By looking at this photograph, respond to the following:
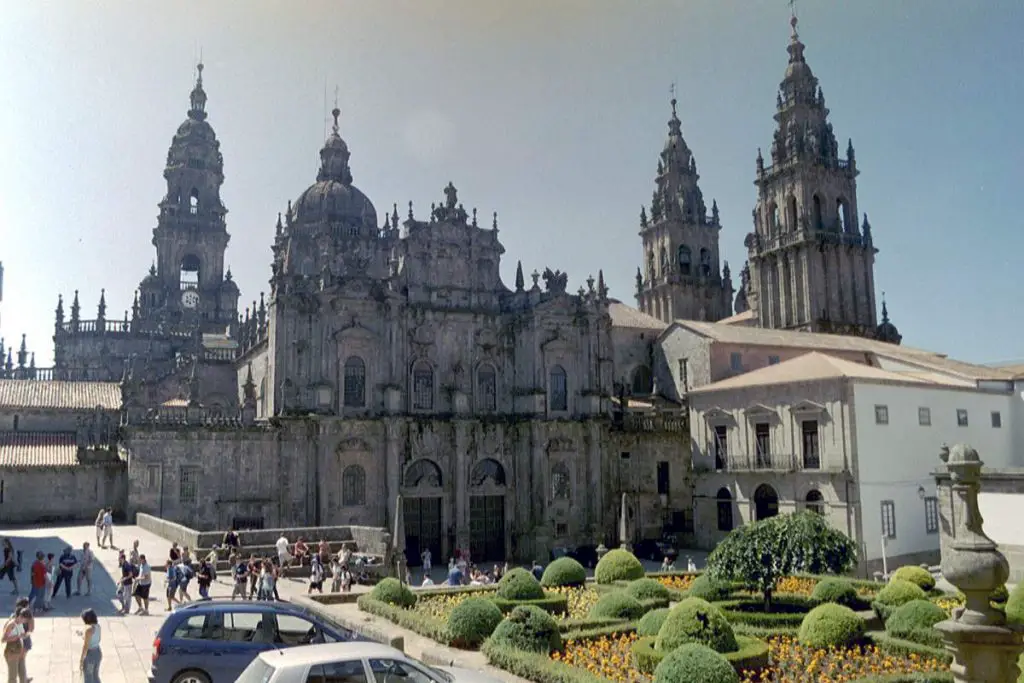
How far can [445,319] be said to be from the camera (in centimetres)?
4412

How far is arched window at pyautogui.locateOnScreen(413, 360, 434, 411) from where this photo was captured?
43156mm

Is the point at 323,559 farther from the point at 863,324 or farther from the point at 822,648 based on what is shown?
the point at 863,324

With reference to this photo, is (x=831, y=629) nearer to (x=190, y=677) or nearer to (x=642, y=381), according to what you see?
(x=190, y=677)

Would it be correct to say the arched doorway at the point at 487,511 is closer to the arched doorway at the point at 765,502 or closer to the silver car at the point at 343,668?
the arched doorway at the point at 765,502

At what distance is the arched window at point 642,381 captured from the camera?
177 ft

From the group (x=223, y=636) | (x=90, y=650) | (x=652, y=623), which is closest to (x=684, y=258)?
(x=652, y=623)

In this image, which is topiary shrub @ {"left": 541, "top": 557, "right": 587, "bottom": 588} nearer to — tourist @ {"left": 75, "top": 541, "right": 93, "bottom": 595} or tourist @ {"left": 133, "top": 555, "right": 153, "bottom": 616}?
tourist @ {"left": 133, "top": 555, "right": 153, "bottom": 616}

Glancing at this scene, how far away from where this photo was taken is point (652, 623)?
18219 millimetres

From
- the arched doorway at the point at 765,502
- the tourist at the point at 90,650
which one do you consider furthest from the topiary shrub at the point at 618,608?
the arched doorway at the point at 765,502

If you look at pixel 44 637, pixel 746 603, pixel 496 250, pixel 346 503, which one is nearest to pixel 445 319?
pixel 496 250

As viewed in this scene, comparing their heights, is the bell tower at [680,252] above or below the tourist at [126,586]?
above

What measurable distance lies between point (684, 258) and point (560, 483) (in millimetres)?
33700

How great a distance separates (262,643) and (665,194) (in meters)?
65.2

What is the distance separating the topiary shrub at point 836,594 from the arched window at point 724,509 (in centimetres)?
2044
